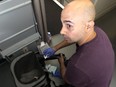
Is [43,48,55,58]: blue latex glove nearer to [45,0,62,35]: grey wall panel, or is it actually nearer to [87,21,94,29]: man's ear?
[45,0,62,35]: grey wall panel

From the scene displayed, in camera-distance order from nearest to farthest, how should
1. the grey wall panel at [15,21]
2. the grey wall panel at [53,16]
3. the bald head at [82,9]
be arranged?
1. the bald head at [82,9]
2. the grey wall panel at [15,21]
3. the grey wall panel at [53,16]

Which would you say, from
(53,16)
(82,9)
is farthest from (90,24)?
(53,16)

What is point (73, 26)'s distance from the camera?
3.29 ft

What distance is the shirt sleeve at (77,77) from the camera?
3.40 feet

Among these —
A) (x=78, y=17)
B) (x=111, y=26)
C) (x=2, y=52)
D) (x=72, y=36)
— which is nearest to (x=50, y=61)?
(x=2, y=52)

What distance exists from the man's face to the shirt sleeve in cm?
17

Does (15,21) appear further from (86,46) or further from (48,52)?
(86,46)

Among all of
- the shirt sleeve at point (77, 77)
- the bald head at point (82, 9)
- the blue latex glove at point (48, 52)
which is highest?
the bald head at point (82, 9)

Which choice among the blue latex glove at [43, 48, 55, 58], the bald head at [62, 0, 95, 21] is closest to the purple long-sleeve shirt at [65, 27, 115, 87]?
the bald head at [62, 0, 95, 21]

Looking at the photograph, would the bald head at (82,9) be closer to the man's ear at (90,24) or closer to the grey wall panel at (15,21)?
the man's ear at (90,24)

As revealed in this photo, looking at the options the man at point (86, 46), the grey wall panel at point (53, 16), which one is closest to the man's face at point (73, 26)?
the man at point (86, 46)

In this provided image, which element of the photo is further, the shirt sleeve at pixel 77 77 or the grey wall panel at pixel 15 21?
the grey wall panel at pixel 15 21

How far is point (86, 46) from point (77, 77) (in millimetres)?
183

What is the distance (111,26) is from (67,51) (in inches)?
39.3
